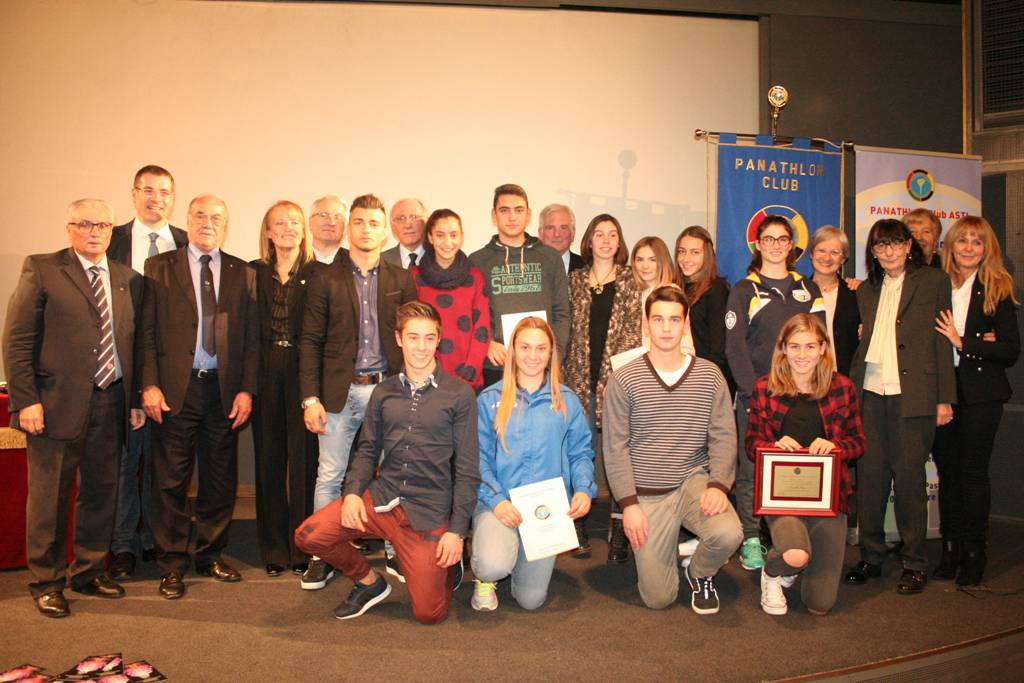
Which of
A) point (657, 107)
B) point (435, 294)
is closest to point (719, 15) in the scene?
point (657, 107)

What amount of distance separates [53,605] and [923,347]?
4075 mm

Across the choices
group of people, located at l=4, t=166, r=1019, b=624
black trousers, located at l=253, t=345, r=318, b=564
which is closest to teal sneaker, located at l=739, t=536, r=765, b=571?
group of people, located at l=4, t=166, r=1019, b=624

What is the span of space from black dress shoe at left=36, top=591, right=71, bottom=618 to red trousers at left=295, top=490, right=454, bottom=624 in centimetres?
103

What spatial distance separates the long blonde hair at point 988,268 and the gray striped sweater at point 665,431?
57.2 inches

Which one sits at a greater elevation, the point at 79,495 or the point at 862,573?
the point at 79,495

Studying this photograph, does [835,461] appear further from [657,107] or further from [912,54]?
[912,54]

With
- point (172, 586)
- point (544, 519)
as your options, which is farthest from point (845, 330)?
point (172, 586)

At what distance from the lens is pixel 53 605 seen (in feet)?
10.6

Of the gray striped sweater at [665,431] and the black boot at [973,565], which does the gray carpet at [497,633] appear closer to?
the black boot at [973,565]

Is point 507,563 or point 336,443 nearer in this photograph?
point 507,563

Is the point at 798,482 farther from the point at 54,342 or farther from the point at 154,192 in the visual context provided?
the point at 154,192

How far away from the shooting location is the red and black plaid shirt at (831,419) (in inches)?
132

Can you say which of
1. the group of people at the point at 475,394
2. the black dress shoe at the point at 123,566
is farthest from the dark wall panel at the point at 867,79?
the black dress shoe at the point at 123,566

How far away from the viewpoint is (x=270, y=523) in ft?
12.5
